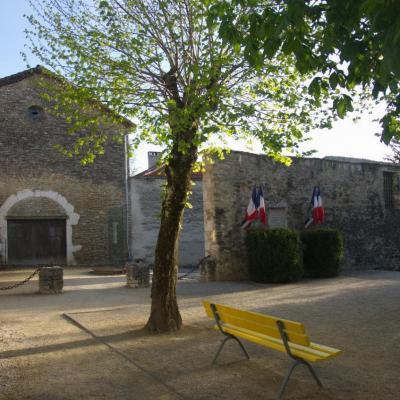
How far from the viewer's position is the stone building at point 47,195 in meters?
21.6

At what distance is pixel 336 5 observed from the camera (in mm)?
3953

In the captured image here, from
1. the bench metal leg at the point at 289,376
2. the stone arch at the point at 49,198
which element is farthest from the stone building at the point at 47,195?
the bench metal leg at the point at 289,376

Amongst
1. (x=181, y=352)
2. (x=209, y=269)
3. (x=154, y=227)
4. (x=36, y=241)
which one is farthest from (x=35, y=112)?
(x=181, y=352)

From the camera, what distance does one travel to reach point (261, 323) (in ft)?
16.8

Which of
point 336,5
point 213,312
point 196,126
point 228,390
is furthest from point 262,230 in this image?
point 336,5

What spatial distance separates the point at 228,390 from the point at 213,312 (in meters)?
1.31

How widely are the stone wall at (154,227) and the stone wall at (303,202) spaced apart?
6252mm

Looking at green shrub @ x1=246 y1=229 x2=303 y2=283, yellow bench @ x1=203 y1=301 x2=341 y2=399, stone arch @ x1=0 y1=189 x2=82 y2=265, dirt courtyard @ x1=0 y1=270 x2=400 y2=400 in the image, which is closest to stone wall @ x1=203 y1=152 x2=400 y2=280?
green shrub @ x1=246 y1=229 x2=303 y2=283

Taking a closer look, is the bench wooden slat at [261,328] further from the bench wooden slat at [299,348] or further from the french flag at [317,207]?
the french flag at [317,207]

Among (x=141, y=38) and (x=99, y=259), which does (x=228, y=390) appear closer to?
(x=141, y=38)

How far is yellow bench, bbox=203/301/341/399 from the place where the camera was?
459 cm

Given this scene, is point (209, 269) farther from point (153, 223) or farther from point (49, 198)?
point (49, 198)

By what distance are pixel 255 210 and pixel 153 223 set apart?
8280mm

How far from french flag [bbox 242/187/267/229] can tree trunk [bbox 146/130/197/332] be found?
299 inches
